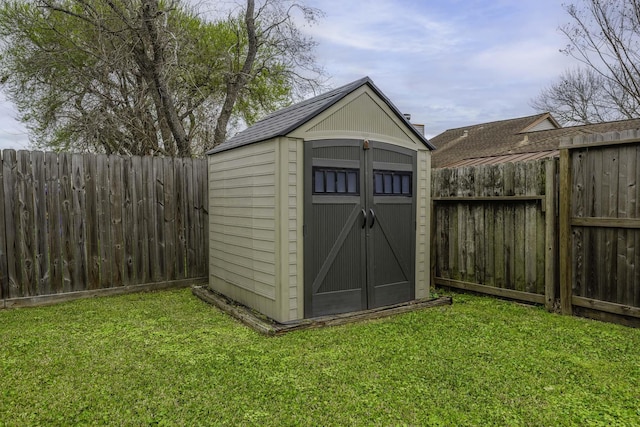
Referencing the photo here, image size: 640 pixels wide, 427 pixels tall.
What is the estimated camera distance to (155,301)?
5.10 meters

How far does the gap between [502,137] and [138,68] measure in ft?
44.3

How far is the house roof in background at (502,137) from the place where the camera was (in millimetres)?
12805

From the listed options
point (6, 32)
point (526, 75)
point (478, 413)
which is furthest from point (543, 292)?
point (6, 32)

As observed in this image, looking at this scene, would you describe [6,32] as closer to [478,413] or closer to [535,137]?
[478,413]

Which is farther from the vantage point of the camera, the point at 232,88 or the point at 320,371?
the point at 232,88

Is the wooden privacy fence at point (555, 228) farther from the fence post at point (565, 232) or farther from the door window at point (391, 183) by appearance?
the door window at point (391, 183)

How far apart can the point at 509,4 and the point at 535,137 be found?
28.6 feet

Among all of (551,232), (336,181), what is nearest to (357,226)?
(336,181)

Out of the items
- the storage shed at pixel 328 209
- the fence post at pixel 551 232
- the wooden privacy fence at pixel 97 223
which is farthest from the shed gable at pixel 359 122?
the wooden privacy fence at pixel 97 223

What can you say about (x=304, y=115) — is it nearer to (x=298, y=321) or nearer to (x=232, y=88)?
(x=298, y=321)

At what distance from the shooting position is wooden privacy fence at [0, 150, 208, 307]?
189 inches

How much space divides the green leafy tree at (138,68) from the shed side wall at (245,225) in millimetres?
4408

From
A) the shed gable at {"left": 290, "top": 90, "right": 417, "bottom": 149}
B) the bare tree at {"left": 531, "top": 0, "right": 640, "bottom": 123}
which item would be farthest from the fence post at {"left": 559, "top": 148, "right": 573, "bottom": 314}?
the bare tree at {"left": 531, "top": 0, "right": 640, "bottom": 123}

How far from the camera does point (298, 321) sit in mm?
4023
